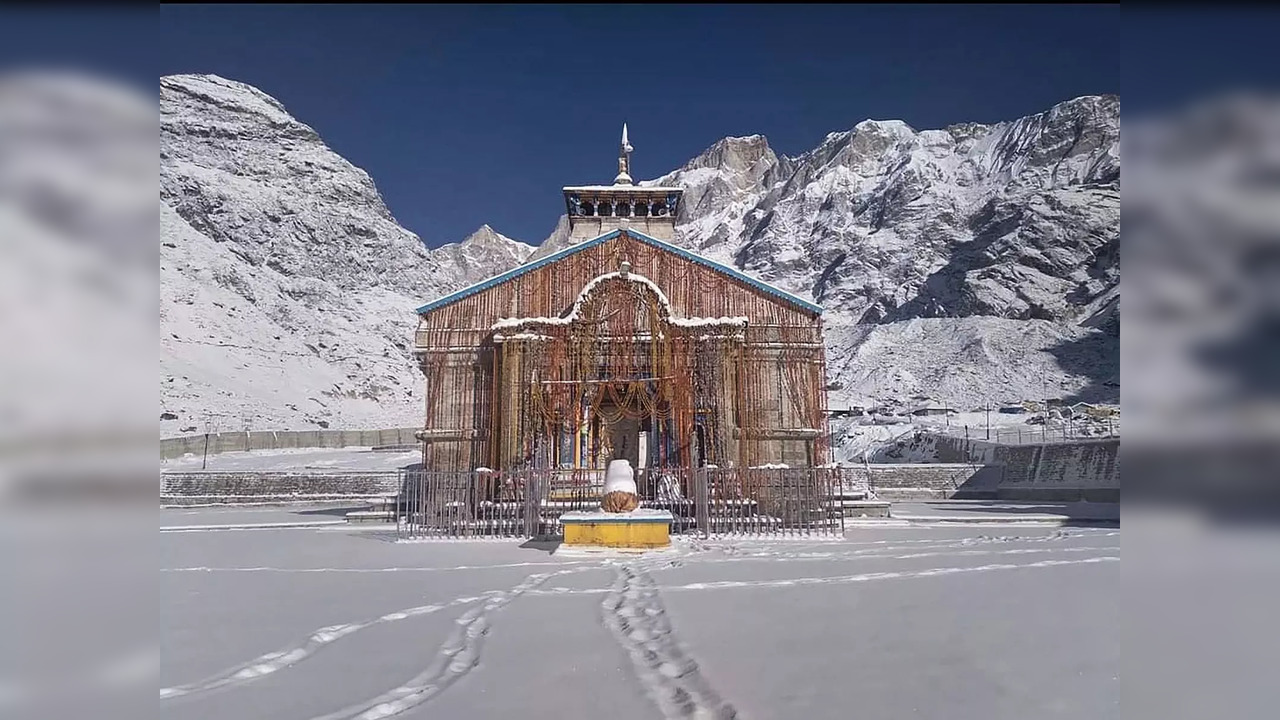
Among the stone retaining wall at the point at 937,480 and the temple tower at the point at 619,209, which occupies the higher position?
the temple tower at the point at 619,209

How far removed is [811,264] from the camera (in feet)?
428

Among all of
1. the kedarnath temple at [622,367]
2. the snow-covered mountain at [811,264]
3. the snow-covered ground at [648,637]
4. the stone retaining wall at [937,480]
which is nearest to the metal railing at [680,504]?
the kedarnath temple at [622,367]

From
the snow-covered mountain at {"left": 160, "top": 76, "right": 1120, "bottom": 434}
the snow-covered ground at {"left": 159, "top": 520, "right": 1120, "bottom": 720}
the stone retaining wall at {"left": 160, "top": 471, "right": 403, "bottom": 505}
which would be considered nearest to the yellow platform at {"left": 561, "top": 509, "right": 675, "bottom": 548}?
the snow-covered ground at {"left": 159, "top": 520, "right": 1120, "bottom": 720}

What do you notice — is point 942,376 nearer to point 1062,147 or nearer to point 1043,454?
point 1043,454

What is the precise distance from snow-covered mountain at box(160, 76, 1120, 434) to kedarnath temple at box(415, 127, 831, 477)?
29.3 m

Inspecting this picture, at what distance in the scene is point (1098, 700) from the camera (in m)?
4.87

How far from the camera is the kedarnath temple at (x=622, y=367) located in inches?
747

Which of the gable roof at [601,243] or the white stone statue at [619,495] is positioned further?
the gable roof at [601,243]

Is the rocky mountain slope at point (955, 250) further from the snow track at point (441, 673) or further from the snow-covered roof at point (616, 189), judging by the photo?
the snow track at point (441, 673)

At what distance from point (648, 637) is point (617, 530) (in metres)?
6.37

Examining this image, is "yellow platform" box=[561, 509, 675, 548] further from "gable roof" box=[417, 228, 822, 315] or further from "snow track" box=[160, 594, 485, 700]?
"gable roof" box=[417, 228, 822, 315]

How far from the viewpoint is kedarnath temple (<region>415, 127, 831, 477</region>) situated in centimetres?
1897

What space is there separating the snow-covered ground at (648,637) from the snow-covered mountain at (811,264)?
39.1 meters
